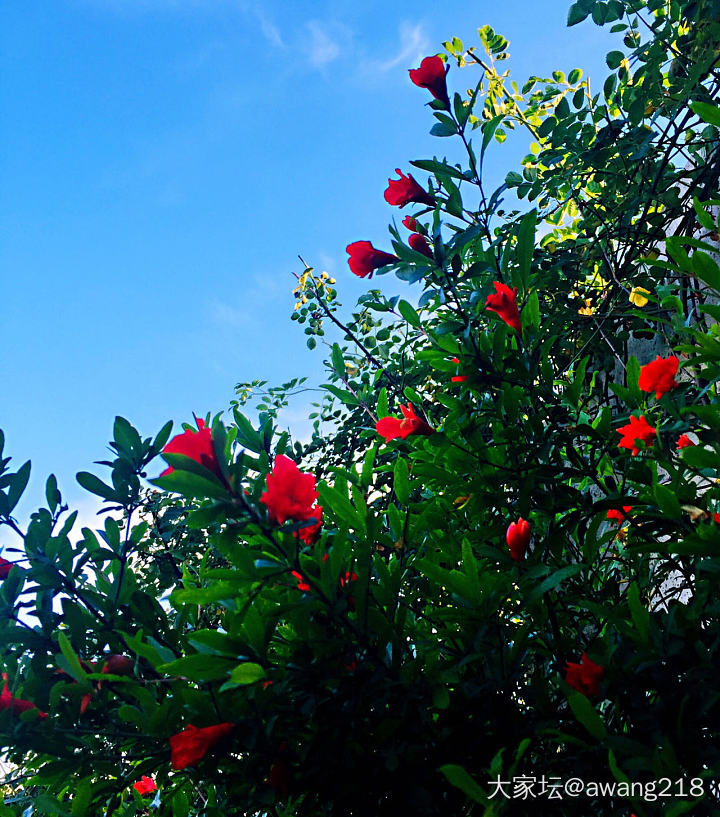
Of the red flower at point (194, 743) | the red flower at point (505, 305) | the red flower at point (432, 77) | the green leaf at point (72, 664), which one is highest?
the red flower at point (432, 77)

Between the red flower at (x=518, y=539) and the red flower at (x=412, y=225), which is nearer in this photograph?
the red flower at (x=518, y=539)

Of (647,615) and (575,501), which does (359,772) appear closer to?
(647,615)

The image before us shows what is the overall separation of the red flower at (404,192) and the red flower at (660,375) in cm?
62

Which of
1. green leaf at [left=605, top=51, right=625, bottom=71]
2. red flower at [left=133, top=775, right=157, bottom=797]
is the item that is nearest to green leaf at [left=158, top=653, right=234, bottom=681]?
red flower at [left=133, top=775, right=157, bottom=797]

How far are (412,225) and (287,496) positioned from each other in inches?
31.5

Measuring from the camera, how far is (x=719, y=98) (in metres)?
2.02

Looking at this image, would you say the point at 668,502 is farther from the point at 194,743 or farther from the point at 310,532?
the point at 194,743

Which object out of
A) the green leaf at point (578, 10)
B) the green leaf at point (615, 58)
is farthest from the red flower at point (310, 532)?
the green leaf at point (615, 58)

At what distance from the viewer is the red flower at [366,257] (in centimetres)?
145

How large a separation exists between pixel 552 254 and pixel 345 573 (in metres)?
1.84

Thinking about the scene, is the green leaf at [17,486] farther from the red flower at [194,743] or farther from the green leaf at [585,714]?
the green leaf at [585,714]

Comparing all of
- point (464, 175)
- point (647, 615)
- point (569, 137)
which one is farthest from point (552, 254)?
point (647, 615)

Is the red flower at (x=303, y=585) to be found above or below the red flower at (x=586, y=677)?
above

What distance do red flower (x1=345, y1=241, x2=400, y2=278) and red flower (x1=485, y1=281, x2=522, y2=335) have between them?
32 centimetres
